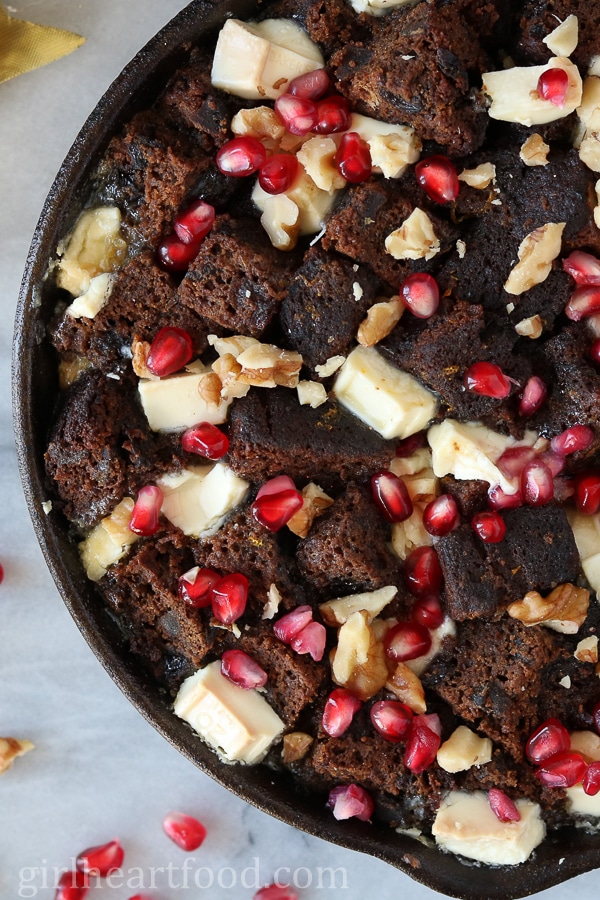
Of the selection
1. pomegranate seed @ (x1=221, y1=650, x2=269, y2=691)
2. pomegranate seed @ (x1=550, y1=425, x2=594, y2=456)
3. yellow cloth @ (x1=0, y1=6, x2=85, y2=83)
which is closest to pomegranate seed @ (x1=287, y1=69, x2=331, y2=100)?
yellow cloth @ (x1=0, y1=6, x2=85, y2=83)

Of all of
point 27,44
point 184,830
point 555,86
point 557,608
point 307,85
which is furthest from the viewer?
point 184,830

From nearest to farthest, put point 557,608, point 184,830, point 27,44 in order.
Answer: point 557,608, point 27,44, point 184,830

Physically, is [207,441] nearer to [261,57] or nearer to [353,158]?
[353,158]

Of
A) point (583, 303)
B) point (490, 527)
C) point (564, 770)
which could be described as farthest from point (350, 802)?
point (583, 303)

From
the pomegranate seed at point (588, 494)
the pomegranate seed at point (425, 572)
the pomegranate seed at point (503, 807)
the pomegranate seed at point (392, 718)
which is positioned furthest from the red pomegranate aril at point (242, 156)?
the pomegranate seed at point (503, 807)

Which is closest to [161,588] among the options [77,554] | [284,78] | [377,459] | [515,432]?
[77,554]

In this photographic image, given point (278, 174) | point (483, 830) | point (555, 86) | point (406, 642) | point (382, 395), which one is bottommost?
point (483, 830)

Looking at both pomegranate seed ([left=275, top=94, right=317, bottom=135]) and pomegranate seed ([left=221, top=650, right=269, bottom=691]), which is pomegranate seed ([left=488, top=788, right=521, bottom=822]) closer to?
pomegranate seed ([left=221, top=650, right=269, bottom=691])
